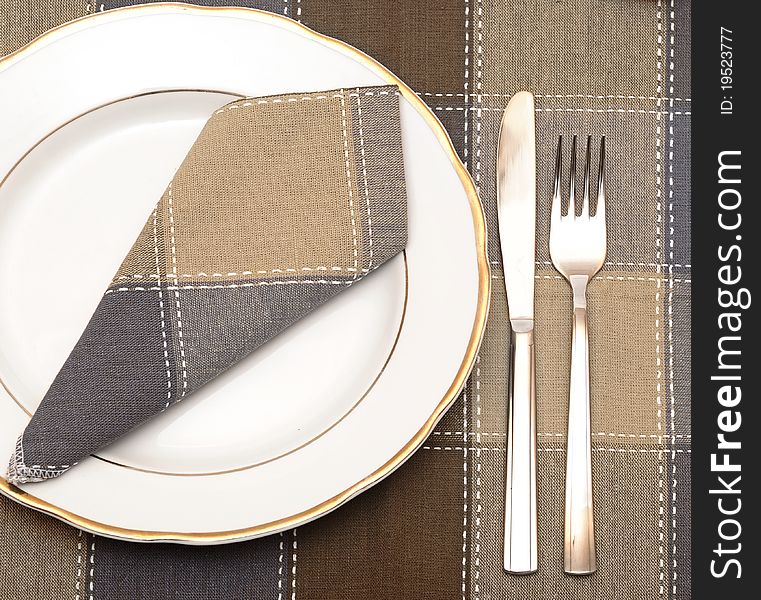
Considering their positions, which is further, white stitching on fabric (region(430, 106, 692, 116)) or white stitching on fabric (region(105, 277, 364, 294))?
white stitching on fabric (region(430, 106, 692, 116))

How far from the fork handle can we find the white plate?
0.31 feet

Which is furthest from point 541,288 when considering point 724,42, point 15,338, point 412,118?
point 15,338

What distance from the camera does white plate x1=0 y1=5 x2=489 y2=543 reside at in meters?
0.53

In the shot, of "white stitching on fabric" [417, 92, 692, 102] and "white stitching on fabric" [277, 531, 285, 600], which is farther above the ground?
"white stitching on fabric" [417, 92, 692, 102]

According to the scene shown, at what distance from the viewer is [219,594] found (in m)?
0.58

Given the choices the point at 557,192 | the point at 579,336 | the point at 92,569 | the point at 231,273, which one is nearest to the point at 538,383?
the point at 579,336

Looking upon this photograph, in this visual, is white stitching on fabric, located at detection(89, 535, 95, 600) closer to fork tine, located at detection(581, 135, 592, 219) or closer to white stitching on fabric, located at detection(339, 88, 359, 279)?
white stitching on fabric, located at detection(339, 88, 359, 279)

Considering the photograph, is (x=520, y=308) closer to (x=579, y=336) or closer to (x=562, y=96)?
(x=579, y=336)

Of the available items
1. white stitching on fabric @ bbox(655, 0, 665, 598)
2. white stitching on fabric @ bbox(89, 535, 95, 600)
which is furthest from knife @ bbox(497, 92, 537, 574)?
white stitching on fabric @ bbox(89, 535, 95, 600)

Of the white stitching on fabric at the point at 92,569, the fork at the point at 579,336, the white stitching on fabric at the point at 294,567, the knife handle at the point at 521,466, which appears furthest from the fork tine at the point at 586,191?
the white stitching on fabric at the point at 92,569

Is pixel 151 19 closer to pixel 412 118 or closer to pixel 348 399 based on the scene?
pixel 412 118

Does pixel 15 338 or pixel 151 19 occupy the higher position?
pixel 151 19

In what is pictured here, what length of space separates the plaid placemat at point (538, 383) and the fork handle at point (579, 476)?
0.01m

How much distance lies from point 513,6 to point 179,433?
0.43 m
